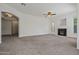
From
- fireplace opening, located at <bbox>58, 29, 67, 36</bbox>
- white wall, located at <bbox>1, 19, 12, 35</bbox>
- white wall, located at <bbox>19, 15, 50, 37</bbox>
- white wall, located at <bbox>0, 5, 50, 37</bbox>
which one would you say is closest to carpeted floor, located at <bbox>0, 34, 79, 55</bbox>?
white wall, located at <bbox>0, 5, 50, 37</bbox>

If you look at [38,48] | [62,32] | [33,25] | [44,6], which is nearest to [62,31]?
[62,32]

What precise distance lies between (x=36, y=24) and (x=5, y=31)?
3.35 meters

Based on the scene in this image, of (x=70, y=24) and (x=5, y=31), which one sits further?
(x=5, y=31)

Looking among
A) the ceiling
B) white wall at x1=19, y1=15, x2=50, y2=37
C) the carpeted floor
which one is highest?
the ceiling

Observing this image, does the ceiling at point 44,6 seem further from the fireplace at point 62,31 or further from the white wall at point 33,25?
the fireplace at point 62,31

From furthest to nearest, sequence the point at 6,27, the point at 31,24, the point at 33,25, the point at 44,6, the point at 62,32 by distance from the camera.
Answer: the point at 6,27
the point at 62,32
the point at 33,25
the point at 31,24
the point at 44,6

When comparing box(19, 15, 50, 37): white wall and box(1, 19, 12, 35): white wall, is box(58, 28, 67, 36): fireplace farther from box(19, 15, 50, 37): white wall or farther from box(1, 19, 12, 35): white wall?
box(1, 19, 12, 35): white wall

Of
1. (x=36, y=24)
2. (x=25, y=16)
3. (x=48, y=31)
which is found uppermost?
(x=25, y=16)

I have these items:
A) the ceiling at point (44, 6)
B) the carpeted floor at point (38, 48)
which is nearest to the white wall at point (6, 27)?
the ceiling at point (44, 6)

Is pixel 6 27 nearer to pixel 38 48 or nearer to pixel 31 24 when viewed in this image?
pixel 31 24

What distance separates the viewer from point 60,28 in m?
11.2

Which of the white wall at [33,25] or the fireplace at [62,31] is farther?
the fireplace at [62,31]
